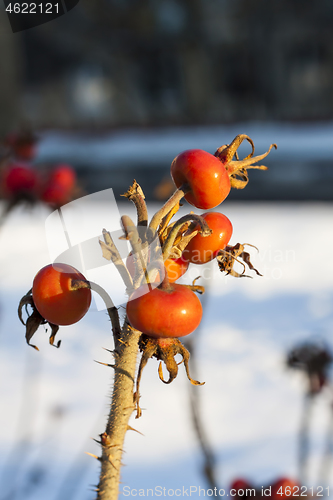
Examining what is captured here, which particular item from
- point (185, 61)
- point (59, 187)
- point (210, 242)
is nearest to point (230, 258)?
point (210, 242)

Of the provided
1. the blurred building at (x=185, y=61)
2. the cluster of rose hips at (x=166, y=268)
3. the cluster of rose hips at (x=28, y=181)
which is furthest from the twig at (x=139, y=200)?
the blurred building at (x=185, y=61)

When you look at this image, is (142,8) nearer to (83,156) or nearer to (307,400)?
(83,156)

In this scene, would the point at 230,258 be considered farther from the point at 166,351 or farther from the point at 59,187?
the point at 59,187

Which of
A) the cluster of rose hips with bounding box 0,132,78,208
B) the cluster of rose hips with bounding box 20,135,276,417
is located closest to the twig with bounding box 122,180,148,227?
the cluster of rose hips with bounding box 20,135,276,417

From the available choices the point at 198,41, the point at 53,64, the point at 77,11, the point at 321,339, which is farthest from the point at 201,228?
the point at 53,64

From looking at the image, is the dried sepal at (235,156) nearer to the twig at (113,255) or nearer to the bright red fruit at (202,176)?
the bright red fruit at (202,176)

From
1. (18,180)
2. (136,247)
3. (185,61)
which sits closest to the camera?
(136,247)
